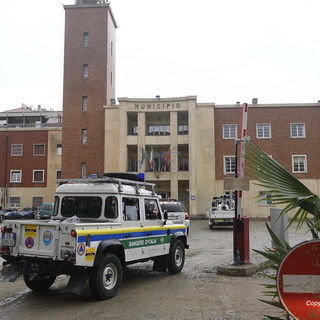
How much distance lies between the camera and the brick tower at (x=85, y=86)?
43.7 metres

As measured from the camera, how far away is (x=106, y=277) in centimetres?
752

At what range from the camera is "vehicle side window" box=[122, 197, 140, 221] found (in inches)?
334

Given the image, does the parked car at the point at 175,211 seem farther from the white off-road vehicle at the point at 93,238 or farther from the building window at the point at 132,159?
the building window at the point at 132,159

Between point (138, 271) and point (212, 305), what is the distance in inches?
157

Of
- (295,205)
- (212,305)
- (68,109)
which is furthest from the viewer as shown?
(68,109)

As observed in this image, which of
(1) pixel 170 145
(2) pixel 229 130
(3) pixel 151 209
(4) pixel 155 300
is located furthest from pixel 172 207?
(2) pixel 229 130

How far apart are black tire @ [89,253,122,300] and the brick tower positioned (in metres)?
35.9

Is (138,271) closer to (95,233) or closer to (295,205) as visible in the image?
(95,233)

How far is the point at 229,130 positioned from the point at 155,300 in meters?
36.2

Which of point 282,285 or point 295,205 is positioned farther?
point 295,205

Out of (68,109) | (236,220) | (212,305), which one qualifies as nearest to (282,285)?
(212,305)

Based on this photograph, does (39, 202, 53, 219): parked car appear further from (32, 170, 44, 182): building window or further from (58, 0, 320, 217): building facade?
(32, 170, 44, 182): building window

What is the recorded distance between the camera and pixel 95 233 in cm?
718

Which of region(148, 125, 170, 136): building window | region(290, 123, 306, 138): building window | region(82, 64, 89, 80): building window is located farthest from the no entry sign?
region(82, 64, 89, 80): building window
